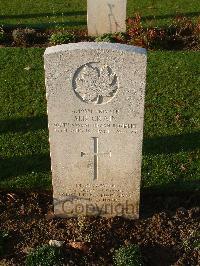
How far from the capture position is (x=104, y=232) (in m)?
5.41

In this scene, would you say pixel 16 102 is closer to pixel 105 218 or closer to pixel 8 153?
pixel 8 153

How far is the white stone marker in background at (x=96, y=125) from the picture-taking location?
15.0 ft

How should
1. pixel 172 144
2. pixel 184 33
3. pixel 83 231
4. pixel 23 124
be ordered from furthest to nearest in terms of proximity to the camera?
pixel 184 33, pixel 23 124, pixel 172 144, pixel 83 231

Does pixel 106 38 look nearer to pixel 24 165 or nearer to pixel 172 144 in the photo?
pixel 172 144

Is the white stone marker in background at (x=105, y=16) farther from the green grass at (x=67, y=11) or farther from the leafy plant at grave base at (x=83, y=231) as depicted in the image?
the leafy plant at grave base at (x=83, y=231)

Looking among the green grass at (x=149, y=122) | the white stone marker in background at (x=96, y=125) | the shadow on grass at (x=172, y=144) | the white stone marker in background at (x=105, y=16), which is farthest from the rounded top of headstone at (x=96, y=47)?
the white stone marker in background at (x=105, y=16)

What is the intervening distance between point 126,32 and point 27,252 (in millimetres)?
6457

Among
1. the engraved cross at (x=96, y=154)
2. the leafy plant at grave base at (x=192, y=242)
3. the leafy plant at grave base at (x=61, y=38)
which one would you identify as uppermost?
the leafy plant at grave base at (x=61, y=38)

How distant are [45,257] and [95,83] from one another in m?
1.84

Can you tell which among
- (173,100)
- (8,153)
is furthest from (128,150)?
(173,100)

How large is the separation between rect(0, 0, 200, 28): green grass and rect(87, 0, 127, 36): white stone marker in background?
2.62ft

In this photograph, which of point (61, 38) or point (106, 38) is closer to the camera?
point (106, 38)

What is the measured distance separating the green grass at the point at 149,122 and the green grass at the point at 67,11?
1.72 metres

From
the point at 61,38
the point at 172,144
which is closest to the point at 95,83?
the point at 172,144
